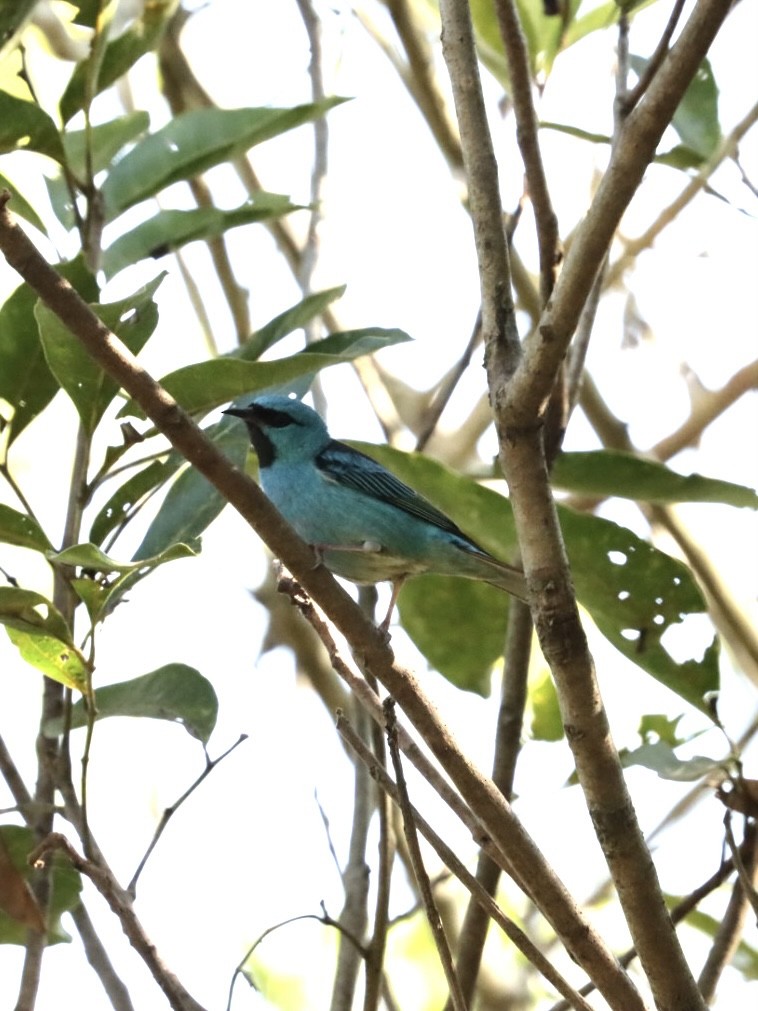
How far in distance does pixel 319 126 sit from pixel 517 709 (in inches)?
106

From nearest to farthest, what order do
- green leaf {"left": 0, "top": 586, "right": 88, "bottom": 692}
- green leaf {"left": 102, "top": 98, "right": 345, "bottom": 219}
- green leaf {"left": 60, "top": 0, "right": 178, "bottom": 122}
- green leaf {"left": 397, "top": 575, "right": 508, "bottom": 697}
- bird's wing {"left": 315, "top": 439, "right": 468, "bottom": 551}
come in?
green leaf {"left": 0, "top": 586, "right": 88, "bottom": 692} → green leaf {"left": 60, "top": 0, "right": 178, "bottom": 122} → green leaf {"left": 102, "top": 98, "right": 345, "bottom": 219} → green leaf {"left": 397, "top": 575, "right": 508, "bottom": 697} → bird's wing {"left": 315, "top": 439, "right": 468, "bottom": 551}

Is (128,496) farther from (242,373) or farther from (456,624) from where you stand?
(456,624)

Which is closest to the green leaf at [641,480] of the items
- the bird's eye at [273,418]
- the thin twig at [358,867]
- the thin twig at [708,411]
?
the thin twig at [358,867]

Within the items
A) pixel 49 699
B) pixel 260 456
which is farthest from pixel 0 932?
pixel 260 456

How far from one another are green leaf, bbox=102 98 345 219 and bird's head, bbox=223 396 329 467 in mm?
1100

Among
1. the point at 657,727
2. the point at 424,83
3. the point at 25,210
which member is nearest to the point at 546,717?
the point at 657,727

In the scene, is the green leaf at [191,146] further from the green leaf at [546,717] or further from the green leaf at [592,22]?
the green leaf at [546,717]

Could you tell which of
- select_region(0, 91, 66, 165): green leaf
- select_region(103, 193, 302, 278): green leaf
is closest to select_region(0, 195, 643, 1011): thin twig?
select_region(0, 91, 66, 165): green leaf

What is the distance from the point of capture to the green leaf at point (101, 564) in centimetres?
233

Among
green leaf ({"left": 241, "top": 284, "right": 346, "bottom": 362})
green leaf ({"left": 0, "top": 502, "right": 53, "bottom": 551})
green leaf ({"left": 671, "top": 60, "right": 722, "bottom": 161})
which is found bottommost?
green leaf ({"left": 0, "top": 502, "right": 53, "bottom": 551})

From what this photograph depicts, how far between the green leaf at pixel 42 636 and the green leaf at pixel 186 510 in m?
0.48

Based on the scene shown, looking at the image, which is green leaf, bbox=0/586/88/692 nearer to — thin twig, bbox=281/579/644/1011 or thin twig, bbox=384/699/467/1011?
thin twig, bbox=281/579/644/1011

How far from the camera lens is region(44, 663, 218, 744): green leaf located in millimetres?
2969

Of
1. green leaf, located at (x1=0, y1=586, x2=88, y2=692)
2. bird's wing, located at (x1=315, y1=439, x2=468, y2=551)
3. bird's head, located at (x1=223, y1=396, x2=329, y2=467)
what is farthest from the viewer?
bird's head, located at (x1=223, y1=396, x2=329, y2=467)
